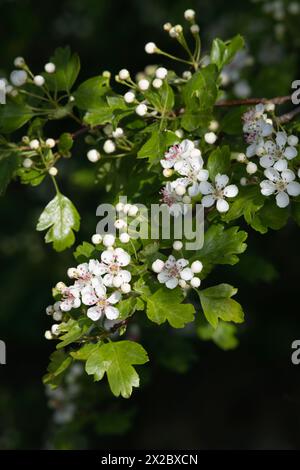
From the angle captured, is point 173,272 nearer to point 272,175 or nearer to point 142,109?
point 272,175

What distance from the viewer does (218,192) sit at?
90.1 inches

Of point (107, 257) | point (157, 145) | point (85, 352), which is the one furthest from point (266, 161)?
point (85, 352)

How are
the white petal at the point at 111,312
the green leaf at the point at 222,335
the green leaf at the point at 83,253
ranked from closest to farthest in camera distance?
the white petal at the point at 111,312 < the green leaf at the point at 83,253 < the green leaf at the point at 222,335

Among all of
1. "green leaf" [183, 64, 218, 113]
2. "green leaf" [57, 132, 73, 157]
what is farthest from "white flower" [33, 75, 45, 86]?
"green leaf" [183, 64, 218, 113]

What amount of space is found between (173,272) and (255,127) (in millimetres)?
589

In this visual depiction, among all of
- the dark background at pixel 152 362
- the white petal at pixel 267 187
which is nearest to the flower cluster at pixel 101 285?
the white petal at pixel 267 187

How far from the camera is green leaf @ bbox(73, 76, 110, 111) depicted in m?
2.54

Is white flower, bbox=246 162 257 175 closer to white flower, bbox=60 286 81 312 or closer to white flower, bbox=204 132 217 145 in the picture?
white flower, bbox=204 132 217 145

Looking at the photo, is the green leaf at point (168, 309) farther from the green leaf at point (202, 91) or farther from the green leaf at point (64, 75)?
the green leaf at point (64, 75)

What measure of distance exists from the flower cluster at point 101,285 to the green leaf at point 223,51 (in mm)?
861

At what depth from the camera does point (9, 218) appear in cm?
523

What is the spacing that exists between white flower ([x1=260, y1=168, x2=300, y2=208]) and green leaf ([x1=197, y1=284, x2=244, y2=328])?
1.02 ft

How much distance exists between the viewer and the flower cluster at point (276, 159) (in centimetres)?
218
